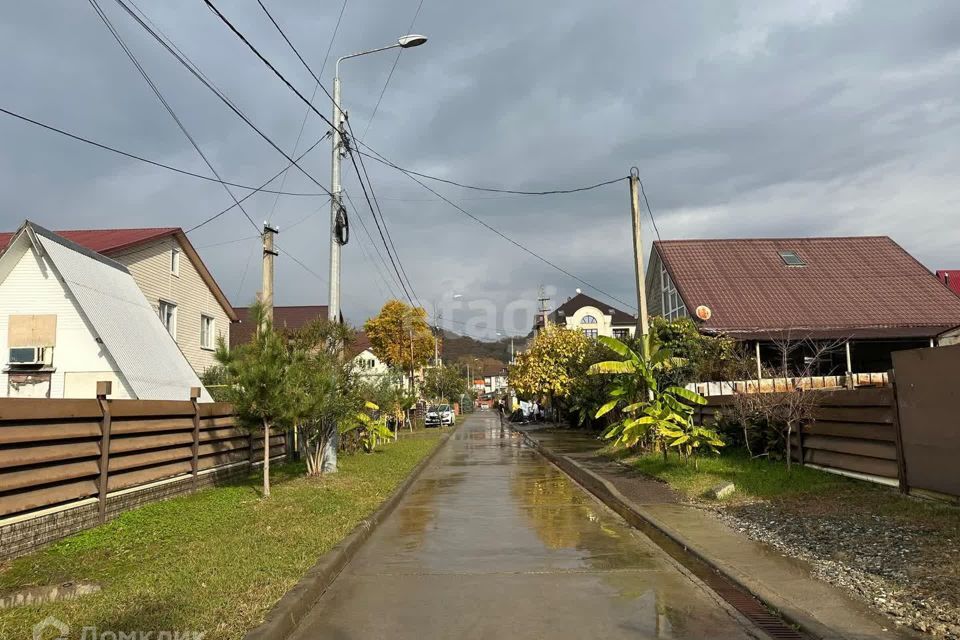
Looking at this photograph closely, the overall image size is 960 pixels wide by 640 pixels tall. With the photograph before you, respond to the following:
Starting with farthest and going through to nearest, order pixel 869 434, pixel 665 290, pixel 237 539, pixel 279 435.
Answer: pixel 665 290, pixel 279 435, pixel 869 434, pixel 237 539

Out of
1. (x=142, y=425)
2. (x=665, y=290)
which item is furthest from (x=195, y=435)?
(x=665, y=290)

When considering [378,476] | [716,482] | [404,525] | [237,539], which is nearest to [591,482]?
[716,482]

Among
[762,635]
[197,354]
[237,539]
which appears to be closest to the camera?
[762,635]

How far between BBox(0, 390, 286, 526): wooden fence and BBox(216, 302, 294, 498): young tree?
813 mm

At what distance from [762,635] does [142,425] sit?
27.0ft

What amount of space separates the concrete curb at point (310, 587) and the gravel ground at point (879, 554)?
459 centimetres

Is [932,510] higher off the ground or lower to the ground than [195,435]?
lower

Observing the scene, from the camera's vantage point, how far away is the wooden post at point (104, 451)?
837 centimetres

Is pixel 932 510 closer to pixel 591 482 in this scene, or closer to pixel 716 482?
pixel 716 482

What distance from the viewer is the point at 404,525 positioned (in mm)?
10164

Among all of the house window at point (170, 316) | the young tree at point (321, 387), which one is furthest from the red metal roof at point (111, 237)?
the young tree at point (321, 387)

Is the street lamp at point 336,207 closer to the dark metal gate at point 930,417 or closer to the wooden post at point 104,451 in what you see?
the wooden post at point 104,451

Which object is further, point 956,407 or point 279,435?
point 279,435

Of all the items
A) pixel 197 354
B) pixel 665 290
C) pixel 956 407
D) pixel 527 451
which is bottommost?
pixel 527 451
